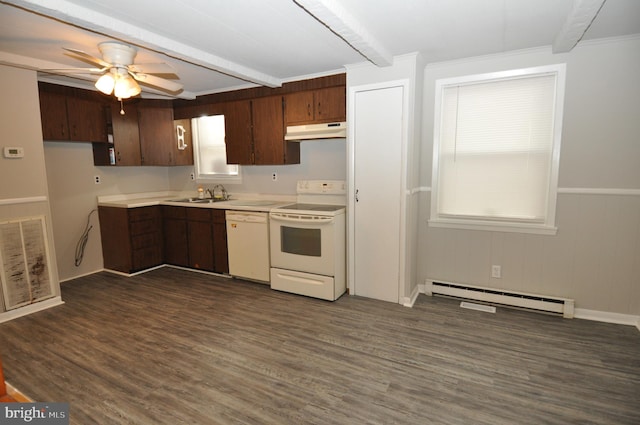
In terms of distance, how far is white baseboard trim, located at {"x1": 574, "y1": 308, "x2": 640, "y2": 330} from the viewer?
9.84 ft

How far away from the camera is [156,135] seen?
195 inches

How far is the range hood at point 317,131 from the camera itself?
12.0 ft

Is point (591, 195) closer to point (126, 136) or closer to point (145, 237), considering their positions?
point (145, 237)

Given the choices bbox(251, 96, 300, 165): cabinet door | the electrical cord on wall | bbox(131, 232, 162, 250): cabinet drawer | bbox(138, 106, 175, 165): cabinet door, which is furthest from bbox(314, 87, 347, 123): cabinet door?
the electrical cord on wall

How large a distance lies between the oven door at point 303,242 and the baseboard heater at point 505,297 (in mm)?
1191

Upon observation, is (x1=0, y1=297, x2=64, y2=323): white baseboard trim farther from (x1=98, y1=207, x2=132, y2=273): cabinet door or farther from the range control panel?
the range control panel

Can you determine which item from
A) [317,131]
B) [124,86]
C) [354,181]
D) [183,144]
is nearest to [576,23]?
[354,181]

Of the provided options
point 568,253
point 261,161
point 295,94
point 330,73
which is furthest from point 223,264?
point 568,253

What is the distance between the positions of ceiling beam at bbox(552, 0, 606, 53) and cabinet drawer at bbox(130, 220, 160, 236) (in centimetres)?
494

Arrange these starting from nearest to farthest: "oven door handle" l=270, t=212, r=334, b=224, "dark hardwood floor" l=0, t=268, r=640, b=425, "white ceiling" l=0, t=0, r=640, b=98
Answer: "dark hardwood floor" l=0, t=268, r=640, b=425, "white ceiling" l=0, t=0, r=640, b=98, "oven door handle" l=270, t=212, r=334, b=224

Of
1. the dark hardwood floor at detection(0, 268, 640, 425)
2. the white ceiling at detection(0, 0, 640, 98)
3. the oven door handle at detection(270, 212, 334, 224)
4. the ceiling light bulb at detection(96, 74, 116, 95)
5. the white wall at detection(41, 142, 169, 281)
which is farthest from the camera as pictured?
the white wall at detection(41, 142, 169, 281)

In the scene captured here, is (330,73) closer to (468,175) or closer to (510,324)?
(468,175)

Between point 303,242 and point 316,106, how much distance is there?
155 cm

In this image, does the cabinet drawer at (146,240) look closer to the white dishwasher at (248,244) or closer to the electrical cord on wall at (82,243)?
the electrical cord on wall at (82,243)
